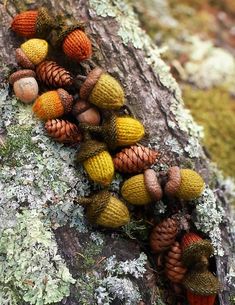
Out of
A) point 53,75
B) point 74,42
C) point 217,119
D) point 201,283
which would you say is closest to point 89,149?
point 53,75

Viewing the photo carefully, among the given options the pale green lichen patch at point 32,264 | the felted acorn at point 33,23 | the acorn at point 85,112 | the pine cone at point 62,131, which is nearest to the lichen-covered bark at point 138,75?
the felted acorn at point 33,23

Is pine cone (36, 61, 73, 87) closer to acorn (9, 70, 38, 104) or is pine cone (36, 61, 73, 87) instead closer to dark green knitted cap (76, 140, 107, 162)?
acorn (9, 70, 38, 104)

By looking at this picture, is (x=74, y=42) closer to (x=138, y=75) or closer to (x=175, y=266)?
(x=138, y=75)

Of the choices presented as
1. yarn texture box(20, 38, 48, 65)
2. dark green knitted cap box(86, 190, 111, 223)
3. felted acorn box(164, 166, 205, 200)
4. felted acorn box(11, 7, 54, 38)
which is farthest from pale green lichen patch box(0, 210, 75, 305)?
felted acorn box(11, 7, 54, 38)

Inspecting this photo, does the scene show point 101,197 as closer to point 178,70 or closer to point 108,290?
point 108,290

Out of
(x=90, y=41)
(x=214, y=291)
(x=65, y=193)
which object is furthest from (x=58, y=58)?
(x=214, y=291)

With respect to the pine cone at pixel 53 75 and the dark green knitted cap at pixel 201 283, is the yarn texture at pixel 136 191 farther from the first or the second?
the pine cone at pixel 53 75
